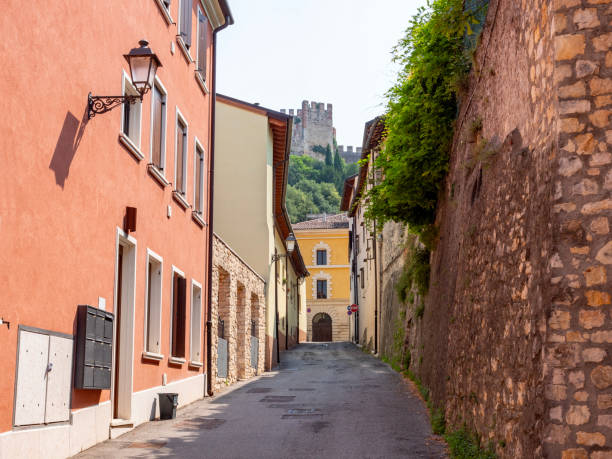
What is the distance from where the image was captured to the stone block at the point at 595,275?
566cm

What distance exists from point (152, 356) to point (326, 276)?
2010 inches

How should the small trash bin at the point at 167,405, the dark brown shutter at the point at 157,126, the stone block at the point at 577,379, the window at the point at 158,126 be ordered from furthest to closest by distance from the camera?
the dark brown shutter at the point at 157,126 < the window at the point at 158,126 < the small trash bin at the point at 167,405 < the stone block at the point at 577,379

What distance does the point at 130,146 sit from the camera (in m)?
10.6

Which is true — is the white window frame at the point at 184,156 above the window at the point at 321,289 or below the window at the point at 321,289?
below

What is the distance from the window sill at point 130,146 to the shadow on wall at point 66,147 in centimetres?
164

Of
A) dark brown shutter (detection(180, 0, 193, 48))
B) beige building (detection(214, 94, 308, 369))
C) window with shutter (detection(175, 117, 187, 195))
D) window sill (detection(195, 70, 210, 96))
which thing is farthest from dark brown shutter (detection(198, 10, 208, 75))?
beige building (detection(214, 94, 308, 369))

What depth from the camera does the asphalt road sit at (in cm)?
904

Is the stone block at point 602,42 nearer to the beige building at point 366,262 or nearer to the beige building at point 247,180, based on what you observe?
the beige building at point 366,262

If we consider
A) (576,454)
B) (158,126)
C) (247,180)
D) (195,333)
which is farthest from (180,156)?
(247,180)

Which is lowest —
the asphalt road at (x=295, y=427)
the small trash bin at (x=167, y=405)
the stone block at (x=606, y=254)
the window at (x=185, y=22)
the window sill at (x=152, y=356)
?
the asphalt road at (x=295, y=427)

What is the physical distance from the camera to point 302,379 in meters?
19.7

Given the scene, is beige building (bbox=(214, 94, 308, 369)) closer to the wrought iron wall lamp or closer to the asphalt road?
the asphalt road

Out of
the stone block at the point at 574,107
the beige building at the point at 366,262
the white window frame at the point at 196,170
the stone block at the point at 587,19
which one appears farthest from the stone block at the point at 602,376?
the beige building at the point at 366,262

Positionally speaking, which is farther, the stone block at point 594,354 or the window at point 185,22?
the window at point 185,22
